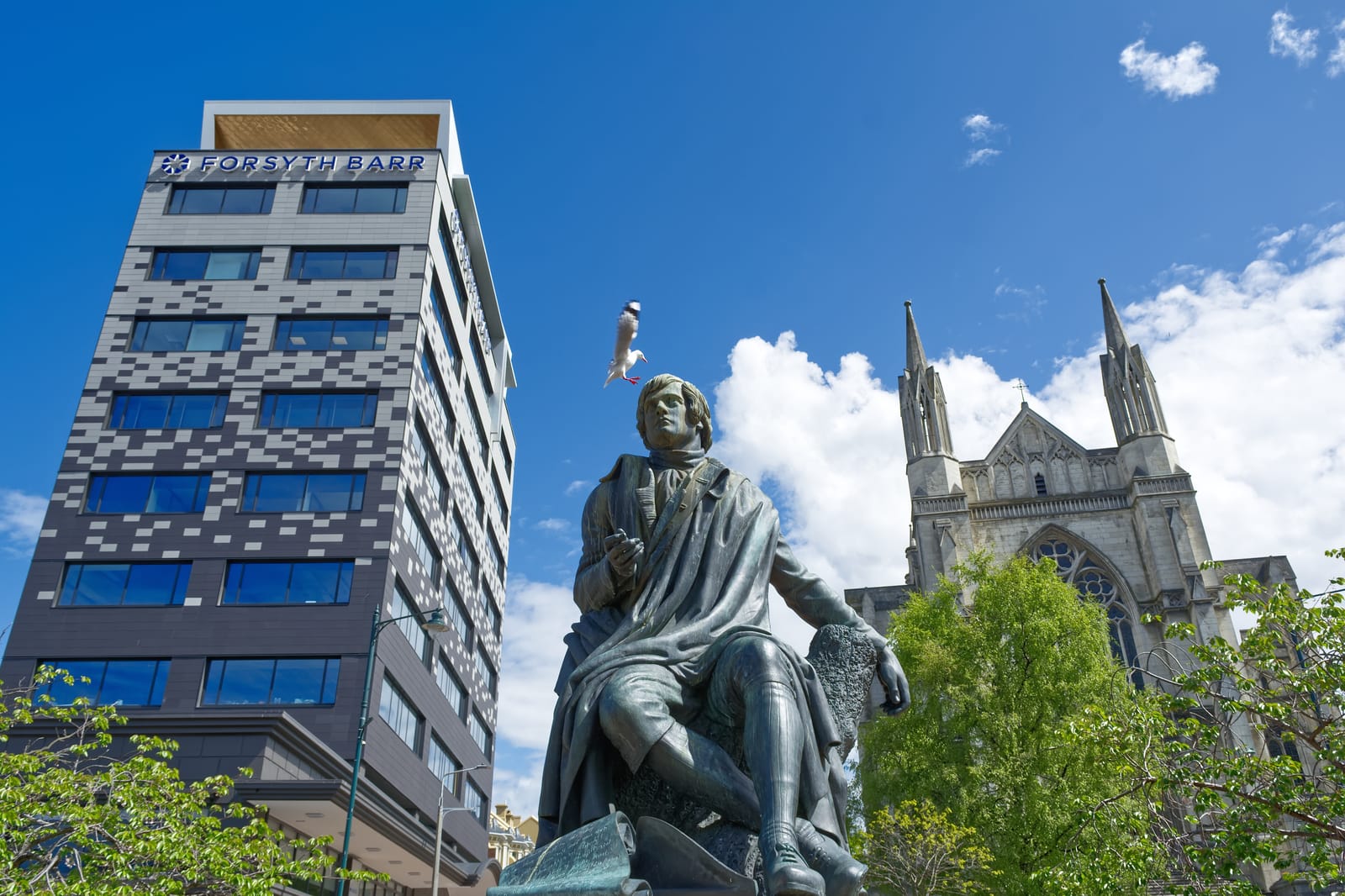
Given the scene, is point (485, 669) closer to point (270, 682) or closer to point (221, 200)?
point (270, 682)

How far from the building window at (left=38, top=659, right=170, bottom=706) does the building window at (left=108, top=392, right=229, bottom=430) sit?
7566 millimetres

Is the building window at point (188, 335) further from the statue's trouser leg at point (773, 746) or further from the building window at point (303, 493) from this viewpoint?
the statue's trouser leg at point (773, 746)

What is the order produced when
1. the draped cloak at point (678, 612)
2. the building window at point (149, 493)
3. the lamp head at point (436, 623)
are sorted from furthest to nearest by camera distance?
the building window at point (149, 493) < the lamp head at point (436, 623) < the draped cloak at point (678, 612)

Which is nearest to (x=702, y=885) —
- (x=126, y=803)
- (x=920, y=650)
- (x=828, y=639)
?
(x=828, y=639)

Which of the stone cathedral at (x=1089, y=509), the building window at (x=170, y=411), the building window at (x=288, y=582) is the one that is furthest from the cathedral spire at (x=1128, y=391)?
the building window at (x=170, y=411)

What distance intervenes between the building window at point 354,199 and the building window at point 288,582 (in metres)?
13.1

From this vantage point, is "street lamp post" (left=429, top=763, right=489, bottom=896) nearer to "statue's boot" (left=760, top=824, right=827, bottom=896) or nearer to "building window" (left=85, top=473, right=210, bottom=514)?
"building window" (left=85, top=473, right=210, bottom=514)

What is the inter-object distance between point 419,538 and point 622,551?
31921 millimetres

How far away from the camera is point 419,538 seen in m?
34.6

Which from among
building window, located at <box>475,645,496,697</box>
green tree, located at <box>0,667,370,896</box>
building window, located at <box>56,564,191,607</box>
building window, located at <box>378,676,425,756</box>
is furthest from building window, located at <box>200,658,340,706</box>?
building window, located at <box>475,645,496,697</box>

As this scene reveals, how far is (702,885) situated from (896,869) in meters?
21.0

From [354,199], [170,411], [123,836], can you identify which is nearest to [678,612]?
[123,836]

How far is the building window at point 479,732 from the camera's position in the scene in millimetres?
43397

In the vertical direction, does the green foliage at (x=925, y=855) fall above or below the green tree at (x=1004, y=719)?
below
